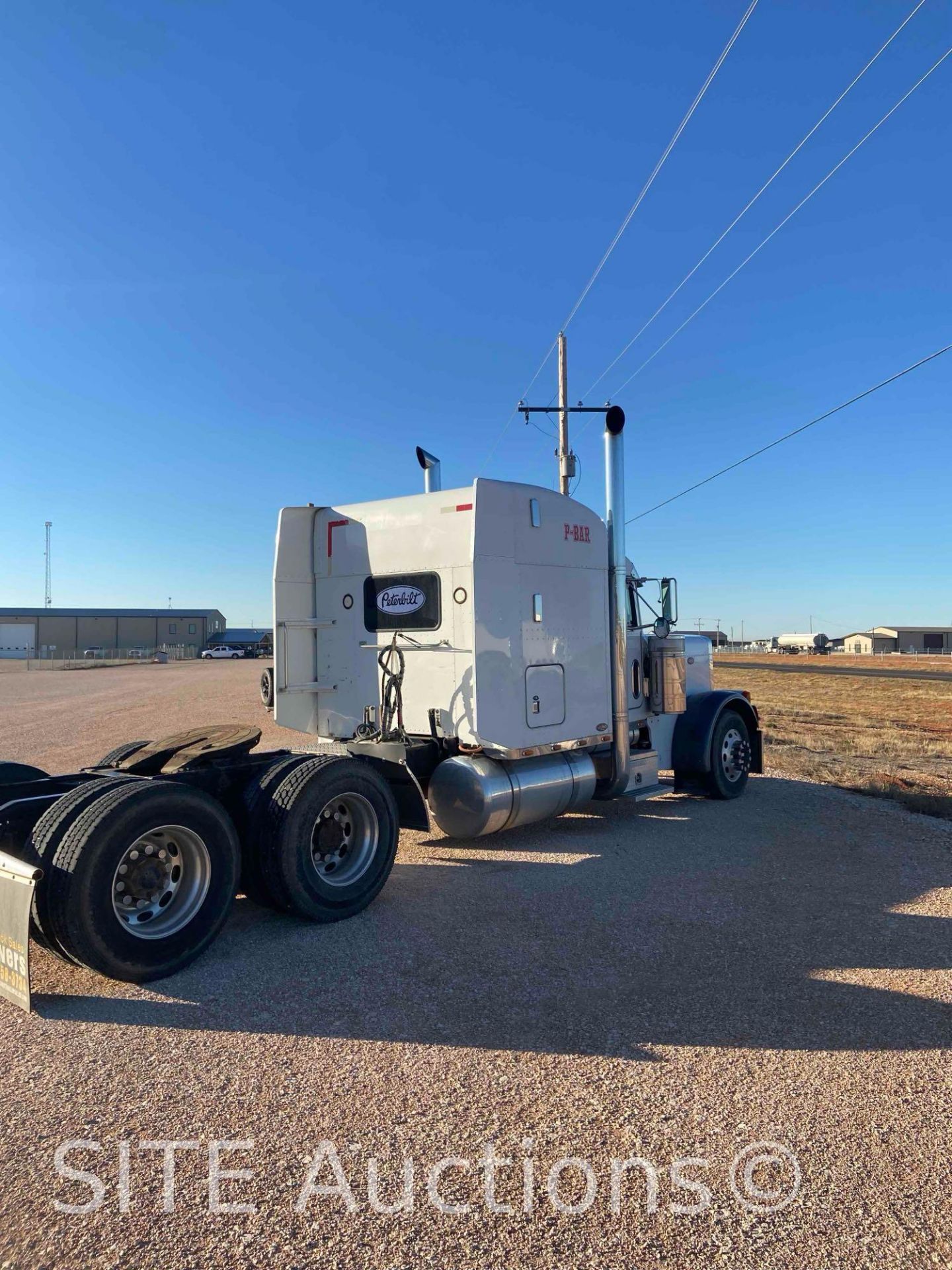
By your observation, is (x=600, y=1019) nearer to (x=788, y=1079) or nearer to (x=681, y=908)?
(x=788, y=1079)

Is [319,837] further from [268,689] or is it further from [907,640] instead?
[907,640]

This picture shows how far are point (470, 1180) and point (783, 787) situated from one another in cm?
867

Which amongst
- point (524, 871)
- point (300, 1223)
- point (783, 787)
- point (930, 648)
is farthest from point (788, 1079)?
point (930, 648)

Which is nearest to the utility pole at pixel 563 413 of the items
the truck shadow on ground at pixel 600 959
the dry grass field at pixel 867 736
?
the dry grass field at pixel 867 736

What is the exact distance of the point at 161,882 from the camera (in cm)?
456

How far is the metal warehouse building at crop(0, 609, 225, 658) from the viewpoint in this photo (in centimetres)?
8881

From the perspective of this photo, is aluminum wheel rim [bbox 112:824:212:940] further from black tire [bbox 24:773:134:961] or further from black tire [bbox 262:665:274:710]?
black tire [bbox 262:665:274:710]

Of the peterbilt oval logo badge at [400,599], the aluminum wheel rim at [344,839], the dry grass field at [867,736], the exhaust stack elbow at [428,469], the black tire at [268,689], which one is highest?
the exhaust stack elbow at [428,469]

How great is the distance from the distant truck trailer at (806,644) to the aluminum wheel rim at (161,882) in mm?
110085

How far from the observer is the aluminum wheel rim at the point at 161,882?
4.42 m

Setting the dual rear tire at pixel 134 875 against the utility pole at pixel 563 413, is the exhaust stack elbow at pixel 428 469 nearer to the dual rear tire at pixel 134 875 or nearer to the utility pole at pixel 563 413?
the dual rear tire at pixel 134 875

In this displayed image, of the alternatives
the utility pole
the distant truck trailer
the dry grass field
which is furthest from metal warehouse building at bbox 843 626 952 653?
the utility pole

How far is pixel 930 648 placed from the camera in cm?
12538

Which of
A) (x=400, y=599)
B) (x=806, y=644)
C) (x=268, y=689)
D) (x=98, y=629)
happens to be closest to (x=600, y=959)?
(x=400, y=599)
